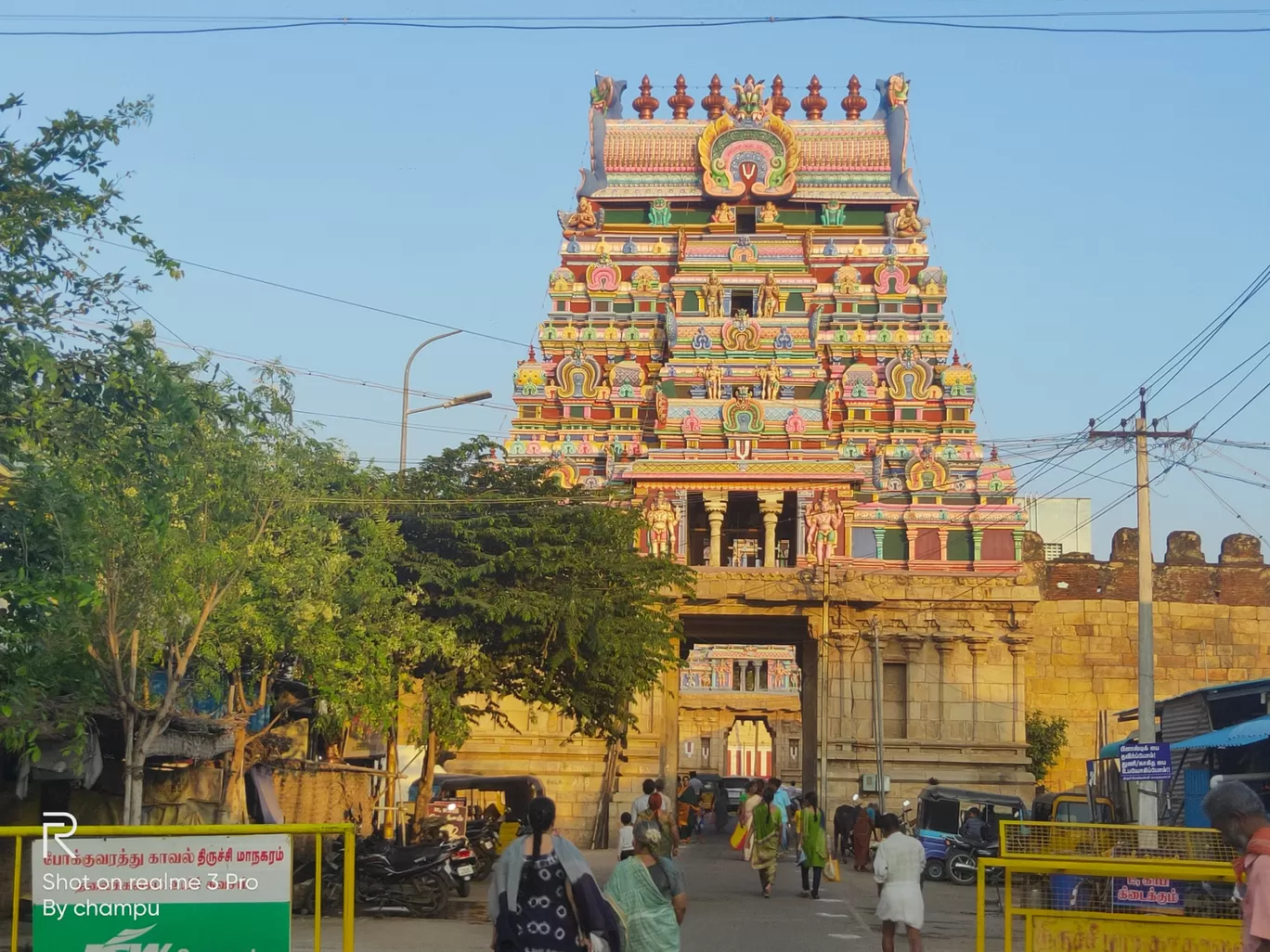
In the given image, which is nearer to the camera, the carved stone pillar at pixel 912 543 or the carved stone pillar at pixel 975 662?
the carved stone pillar at pixel 975 662

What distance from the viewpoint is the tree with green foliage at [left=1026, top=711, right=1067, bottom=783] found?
56.2 metres

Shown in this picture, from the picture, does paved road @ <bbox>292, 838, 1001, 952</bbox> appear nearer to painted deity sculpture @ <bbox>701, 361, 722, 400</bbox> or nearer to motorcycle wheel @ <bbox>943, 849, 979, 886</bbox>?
motorcycle wheel @ <bbox>943, 849, 979, 886</bbox>

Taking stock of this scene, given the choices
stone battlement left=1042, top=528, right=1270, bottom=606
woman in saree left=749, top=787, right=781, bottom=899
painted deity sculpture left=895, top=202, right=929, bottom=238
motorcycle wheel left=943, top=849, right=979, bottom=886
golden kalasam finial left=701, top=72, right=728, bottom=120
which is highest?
golden kalasam finial left=701, top=72, right=728, bottom=120

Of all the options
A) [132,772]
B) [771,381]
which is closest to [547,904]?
[132,772]

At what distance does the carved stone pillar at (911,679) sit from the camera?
4616 cm

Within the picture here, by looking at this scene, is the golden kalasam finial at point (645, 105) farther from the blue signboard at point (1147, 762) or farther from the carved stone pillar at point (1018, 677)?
the blue signboard at point (1147, 762)

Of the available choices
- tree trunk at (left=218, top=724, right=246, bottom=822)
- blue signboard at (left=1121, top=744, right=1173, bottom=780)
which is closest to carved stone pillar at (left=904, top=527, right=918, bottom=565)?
blue signboard at (left=1121, top=744, right=1173, bottom=780)

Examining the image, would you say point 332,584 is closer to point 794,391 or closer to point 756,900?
point 756,900

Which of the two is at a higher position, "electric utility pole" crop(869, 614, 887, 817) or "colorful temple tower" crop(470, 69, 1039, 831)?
"colorful temple tower" crop(470, 69, 1039, 831)

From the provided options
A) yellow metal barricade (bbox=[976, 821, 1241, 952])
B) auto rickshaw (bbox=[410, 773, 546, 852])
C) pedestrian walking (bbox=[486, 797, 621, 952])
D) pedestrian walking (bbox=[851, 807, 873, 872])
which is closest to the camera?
pedestrian walking (bbox=[486, 797, 621, 952])

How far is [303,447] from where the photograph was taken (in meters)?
22.0

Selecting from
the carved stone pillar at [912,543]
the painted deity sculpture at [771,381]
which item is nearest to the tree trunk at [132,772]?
the carved stone pillar at [912,543]

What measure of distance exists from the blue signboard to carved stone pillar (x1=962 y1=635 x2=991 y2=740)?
998 inches

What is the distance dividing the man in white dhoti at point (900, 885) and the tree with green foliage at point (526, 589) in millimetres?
14424
